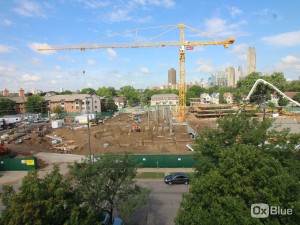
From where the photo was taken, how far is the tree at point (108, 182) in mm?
12070

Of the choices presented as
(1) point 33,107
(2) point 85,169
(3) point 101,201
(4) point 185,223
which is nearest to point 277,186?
(4) point 185,223

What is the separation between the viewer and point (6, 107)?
81812 mm

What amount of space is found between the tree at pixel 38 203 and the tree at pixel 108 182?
5.09 ft

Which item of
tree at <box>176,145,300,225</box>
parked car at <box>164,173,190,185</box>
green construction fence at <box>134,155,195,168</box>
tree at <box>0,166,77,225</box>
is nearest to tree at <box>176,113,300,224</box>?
tree at <box>176,145,300,225</box>

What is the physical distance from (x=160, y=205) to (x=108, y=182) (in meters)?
7.76

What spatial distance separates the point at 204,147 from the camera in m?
15.5

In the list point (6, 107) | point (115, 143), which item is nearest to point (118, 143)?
point (115, 143)

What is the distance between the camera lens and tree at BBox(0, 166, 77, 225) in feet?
28.5

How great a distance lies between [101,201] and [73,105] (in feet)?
279

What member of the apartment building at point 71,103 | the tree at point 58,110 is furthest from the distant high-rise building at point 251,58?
the tree at point 58,110

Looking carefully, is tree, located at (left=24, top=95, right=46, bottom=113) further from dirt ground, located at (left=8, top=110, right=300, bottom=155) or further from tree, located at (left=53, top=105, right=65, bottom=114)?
dirt ground, located at (left=8, top=110, right=300, bottom=155)

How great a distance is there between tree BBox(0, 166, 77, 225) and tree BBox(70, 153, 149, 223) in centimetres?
155

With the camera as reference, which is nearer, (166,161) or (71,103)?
(166,161)

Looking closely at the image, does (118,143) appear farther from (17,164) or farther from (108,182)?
(108,182)
